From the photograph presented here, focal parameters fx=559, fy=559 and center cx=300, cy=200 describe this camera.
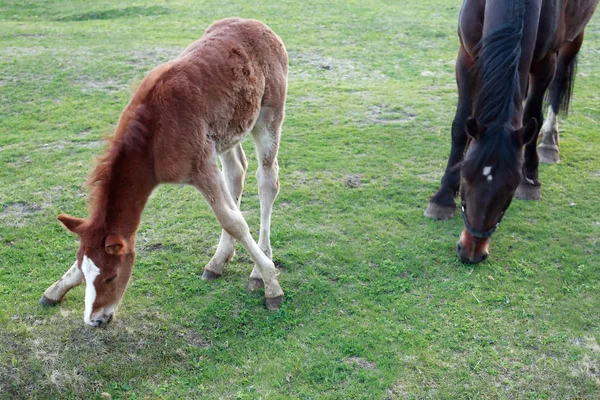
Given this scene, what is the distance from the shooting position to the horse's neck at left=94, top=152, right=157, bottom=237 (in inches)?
138

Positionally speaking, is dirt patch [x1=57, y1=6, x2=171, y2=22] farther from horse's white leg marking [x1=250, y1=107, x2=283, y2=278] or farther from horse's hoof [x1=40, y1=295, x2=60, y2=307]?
horse's hoof [x1=40, y1=295, x2=60, y2=307]

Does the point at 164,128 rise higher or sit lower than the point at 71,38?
higher

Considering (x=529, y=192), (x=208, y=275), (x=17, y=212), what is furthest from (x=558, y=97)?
(x=17, y=212)

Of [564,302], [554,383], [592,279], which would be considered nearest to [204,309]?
[554,383]

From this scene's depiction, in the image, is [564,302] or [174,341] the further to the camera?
[564,302]

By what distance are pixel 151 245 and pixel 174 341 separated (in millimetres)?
1339

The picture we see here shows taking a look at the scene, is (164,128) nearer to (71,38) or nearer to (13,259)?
(13,259)

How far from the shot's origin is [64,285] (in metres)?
3.98

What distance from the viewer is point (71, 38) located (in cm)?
1108

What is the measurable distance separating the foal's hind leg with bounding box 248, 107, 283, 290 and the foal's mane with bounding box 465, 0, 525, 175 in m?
1.49

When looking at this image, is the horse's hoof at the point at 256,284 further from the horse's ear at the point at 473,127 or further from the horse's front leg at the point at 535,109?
the horse's front leg at the point at 535,109

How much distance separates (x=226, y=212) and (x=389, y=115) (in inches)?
178

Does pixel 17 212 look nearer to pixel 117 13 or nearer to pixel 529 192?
pixel 529 192

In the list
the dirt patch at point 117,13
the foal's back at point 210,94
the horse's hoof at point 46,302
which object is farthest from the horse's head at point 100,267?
the dirt patch at point 117,13
